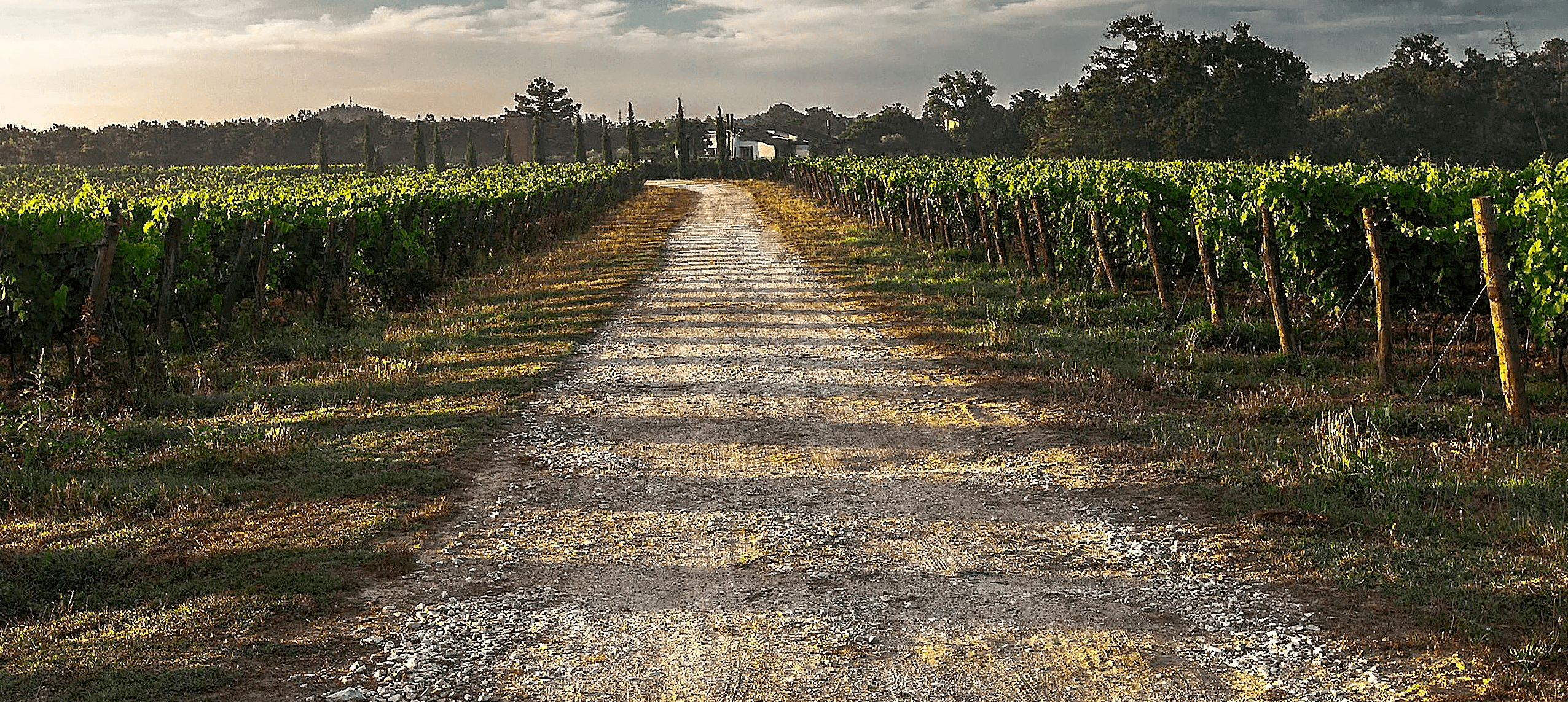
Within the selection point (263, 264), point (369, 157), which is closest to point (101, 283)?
point (263, 264)

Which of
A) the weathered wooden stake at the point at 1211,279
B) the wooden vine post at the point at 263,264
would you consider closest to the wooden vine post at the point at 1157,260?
the weathered wooden stake at the point at 1211,279

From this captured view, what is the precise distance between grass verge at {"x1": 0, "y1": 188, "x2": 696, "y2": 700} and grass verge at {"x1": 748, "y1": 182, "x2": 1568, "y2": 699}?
4.37 metres

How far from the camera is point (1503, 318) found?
8477 millimetres

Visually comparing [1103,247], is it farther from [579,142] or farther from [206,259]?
[579,142]

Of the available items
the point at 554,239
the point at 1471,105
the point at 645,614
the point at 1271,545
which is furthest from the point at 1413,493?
the point at 1471,105

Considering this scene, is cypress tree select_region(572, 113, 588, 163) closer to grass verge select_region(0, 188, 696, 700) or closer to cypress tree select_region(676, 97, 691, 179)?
cypress tree select_region(676, 97, 691, 179)

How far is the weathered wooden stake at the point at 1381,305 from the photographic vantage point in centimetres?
990

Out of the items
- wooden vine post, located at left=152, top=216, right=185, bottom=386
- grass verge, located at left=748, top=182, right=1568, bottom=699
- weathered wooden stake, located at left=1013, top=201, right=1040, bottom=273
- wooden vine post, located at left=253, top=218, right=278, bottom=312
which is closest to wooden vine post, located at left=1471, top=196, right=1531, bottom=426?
grass verge, located at left=748, top=182, right=1568, bottom=699

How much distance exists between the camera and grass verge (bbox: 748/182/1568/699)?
17.5 ft

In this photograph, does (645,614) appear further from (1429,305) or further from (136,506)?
(1429,305)

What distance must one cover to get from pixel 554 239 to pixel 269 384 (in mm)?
18651

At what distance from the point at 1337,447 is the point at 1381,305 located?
2.70 metres

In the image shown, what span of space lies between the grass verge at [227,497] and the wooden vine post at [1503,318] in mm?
7136

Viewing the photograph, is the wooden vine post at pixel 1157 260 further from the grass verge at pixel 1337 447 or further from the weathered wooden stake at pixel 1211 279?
the weathered wooden stake at pixel 1211 279
